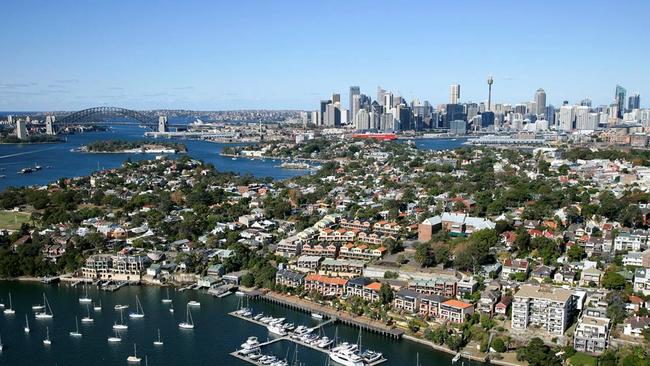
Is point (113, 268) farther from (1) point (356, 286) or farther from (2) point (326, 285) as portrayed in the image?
(1) point (356, 286)

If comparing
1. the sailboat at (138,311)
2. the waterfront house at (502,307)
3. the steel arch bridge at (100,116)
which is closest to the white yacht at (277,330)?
the sailboat at (138,311)

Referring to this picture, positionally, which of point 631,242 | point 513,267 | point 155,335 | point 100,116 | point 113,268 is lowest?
point 155,335

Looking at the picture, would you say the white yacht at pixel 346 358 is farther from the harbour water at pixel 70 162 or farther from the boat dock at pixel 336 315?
the harbour water at pixel 70 162

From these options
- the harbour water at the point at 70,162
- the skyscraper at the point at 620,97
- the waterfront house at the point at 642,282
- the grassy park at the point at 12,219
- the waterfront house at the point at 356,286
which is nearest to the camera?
the waterfront house at the point at 642,282

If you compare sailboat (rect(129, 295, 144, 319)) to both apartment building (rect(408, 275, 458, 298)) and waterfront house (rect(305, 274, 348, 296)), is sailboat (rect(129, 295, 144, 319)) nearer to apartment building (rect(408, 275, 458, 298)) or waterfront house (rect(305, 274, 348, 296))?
waterfront house (rect(305, 274, 348, 296))

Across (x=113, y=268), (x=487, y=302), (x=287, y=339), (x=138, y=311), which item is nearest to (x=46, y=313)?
(x=138, y=311)

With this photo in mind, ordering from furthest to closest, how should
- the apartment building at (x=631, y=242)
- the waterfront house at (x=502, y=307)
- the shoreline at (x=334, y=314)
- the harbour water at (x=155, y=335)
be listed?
the apartment building at (x=631, y=242) < the waterfront house at (x=502, y=307) < the harbour water at (x=155, y=335) < the shoreline at (x=334, y=314)
